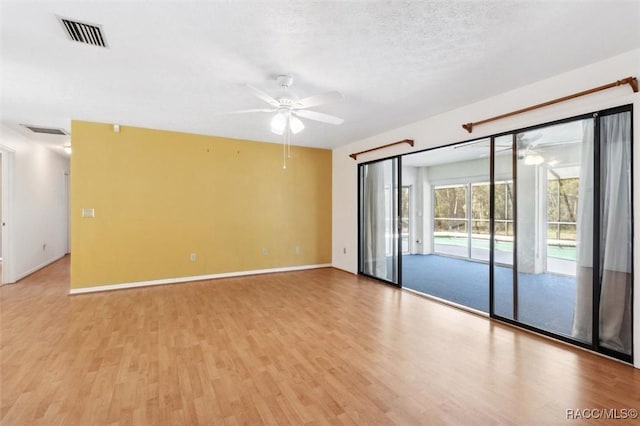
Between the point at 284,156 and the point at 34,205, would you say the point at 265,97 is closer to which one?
the point at 284,156

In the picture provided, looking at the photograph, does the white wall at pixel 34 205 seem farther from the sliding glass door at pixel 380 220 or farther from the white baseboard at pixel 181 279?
the sliding glass door at pixel 380 220

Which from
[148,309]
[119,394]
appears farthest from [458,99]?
[148,309]

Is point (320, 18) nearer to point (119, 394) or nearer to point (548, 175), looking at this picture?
point (548, 175)

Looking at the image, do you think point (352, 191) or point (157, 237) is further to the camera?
point (352, 191)

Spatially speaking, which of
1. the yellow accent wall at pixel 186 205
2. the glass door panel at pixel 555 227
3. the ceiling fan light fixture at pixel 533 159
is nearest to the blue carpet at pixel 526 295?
the glass door panel at pixel 555 227

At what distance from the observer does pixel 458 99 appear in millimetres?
3521

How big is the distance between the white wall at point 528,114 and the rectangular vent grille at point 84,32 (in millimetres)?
3233

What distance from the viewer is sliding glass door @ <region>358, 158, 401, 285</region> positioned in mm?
5066

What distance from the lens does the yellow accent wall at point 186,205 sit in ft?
14.8

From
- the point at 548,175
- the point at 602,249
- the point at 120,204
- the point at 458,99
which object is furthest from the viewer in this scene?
the point at 120,204

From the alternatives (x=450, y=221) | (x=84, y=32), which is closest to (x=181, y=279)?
(x=84, y=32)

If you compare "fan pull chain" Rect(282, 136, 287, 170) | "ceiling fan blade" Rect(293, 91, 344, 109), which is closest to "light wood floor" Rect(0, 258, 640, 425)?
"ceiling fan blade" Rect(293, 91, 344, 109)

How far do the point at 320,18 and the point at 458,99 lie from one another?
222cm

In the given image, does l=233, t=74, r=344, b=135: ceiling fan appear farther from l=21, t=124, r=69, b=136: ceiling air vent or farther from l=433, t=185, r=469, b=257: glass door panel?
l=433, t=185, r=469, b=257: glass door panel
